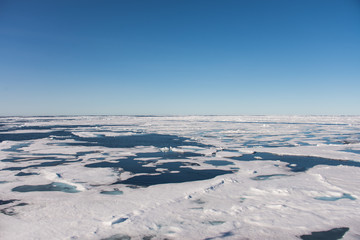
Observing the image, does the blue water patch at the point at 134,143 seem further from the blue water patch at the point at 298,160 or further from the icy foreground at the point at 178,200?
the icy foreground at the point at 178,200

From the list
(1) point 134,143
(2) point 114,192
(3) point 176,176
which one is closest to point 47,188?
(2) point 114,192

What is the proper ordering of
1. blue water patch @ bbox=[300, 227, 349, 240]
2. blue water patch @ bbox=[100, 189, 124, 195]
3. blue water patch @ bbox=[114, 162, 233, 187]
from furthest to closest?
blue water patch @ bbox=[114, 162, 233, 187]
blue water patch @ bbox=[100, 189, 124, 195]
blue water patch @ bbox=[300, 227, 349, 240]

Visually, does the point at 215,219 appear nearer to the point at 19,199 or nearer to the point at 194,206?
the point at 194,206

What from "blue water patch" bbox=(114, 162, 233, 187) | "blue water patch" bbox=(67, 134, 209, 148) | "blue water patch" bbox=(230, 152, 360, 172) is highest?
"blue water patch" bbox=(230, 152, 360, 172)

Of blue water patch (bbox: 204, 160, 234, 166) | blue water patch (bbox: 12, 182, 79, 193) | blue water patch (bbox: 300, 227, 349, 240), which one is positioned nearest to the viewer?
blue water patch (bbox: 300, 227, 349, 240)

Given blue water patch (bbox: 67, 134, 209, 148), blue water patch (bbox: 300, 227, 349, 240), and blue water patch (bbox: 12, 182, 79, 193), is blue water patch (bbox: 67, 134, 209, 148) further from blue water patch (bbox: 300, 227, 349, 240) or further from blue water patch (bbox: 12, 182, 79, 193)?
blue water patch (bbox: 300, 227, 349, 240)

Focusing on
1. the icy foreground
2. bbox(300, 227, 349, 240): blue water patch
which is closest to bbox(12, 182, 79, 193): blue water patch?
the icy foreground

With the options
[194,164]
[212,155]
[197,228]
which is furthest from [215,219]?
[212,155]
